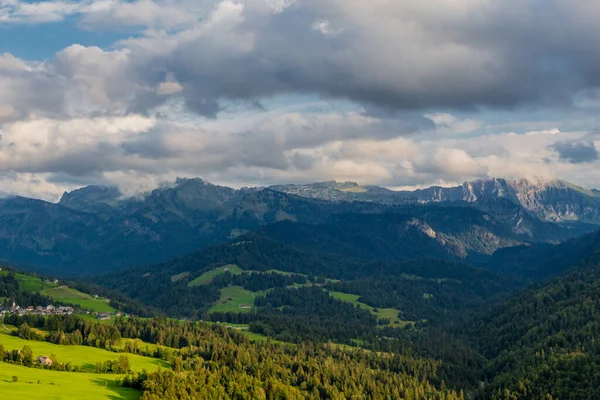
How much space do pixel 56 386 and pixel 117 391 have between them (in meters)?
18.3

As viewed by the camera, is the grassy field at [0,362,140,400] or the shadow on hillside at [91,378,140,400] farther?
the shadow on hillside at [91,378,140,400]

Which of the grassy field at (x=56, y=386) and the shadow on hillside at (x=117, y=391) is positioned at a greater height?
the grassy field at (x=56, y=386)

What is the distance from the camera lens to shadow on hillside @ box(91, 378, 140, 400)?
173 metres

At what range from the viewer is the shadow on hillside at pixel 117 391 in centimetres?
17324

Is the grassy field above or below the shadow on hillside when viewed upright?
above

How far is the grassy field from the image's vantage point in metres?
155

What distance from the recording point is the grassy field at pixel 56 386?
15475 centimetres

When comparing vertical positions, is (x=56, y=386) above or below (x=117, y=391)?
above

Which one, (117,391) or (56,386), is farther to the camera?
(117,391)

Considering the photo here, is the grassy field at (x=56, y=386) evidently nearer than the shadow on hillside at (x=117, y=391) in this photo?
Yes

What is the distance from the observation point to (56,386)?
16838cm

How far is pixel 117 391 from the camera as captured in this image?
179875mm

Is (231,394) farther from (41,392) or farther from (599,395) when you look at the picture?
(599,395)

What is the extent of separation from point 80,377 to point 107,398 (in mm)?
27139
